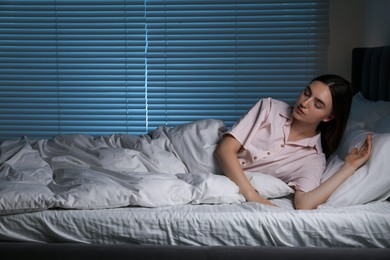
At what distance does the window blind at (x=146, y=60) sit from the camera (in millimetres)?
4223

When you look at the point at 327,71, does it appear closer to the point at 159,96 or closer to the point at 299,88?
the point at 299,88

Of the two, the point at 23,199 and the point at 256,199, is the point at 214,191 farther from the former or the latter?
the point at 23,199

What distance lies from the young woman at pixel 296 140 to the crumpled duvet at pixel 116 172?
Result: 13 cm

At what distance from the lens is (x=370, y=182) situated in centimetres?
231

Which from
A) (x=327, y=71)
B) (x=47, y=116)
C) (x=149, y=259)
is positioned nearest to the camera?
(x=149, y=259)

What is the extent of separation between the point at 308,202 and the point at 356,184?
19 centimetres

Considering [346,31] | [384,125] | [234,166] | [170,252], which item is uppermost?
[346,31]

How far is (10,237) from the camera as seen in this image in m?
2.14

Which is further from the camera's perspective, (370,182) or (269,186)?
(269,186)

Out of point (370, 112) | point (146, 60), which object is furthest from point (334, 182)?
point (146, 60)

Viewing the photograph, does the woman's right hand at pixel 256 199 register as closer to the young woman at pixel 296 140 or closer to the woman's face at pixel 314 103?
the young woman at pixel 296 140

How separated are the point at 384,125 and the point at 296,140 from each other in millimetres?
368

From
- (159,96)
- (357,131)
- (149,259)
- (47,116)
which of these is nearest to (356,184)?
(357,131)

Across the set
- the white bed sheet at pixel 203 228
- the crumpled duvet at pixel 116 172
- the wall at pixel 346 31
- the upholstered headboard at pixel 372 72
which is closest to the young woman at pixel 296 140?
the crumpled duvet at pixel 116 172
